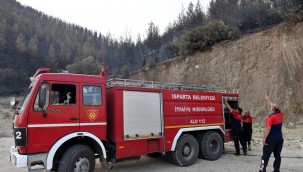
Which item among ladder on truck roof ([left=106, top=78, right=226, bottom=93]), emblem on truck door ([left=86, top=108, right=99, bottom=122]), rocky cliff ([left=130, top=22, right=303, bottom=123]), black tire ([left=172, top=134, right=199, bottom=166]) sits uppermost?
rocky cliff ([left=130, top=22, right=303, bottom=123])

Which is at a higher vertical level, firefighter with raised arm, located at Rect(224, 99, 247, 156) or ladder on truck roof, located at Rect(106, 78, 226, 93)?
ladder on truck roof, located at Rect(106, 78, 226, 93)

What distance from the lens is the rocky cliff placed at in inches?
832

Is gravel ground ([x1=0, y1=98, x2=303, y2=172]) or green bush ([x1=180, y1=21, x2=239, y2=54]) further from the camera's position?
green bush ([x1=180, y1=21, x2=239, y2=54])

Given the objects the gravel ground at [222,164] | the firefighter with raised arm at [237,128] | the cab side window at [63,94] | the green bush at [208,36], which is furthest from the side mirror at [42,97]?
the green bush at [208,36]

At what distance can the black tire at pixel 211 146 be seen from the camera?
32.6 ft

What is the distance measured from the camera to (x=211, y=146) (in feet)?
33.6

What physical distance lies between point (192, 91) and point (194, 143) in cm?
182

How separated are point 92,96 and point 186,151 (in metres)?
3.93

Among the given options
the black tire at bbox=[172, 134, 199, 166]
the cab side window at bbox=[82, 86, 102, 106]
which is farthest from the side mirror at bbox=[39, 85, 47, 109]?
the black tire at bbox=[172, 134, 199, 166]

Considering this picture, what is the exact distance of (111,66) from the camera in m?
71.8

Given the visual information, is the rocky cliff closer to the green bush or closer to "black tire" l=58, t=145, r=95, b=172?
the green bush

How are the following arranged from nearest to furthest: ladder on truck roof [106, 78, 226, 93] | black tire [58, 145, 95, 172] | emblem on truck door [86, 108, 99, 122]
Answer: black tire [58, 145, 95, 172], emblem on truck door [86, 108, 99, 122], ladder on truck roof [106, 78, 226, 93]

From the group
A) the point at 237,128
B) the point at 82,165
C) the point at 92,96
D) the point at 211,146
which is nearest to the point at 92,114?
the point at 92,96

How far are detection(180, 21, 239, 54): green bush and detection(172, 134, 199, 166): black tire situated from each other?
797 inches
